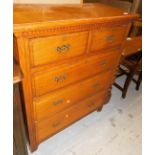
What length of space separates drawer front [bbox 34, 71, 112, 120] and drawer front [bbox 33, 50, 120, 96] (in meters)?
0.06

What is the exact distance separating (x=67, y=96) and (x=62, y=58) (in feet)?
1.24

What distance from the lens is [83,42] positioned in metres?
1.01

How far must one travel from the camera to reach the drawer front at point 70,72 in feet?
3.15

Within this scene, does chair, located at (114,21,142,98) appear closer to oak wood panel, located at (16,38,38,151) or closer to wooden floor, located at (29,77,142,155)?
wooden floor, located at (29,77,142,155)

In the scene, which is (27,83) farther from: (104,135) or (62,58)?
(104,135)

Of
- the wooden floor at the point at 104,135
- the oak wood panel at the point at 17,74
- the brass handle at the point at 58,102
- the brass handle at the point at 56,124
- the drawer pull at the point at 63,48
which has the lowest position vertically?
the wooden floor at the point at 104,135

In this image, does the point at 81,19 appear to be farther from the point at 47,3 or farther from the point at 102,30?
the point at 47,3

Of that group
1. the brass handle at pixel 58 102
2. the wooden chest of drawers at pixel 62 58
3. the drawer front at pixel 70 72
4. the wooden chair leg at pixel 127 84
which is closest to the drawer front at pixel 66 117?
the wooden chest of drawers at pixel 62 58

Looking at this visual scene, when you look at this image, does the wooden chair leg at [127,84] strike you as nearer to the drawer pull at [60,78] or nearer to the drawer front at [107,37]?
the drawer front at [107,37]

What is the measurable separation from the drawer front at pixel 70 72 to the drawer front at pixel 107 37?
90 millimetres

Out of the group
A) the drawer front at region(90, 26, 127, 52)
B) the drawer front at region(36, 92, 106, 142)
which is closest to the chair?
the drawer front at region(90, 26, 127, 52)
